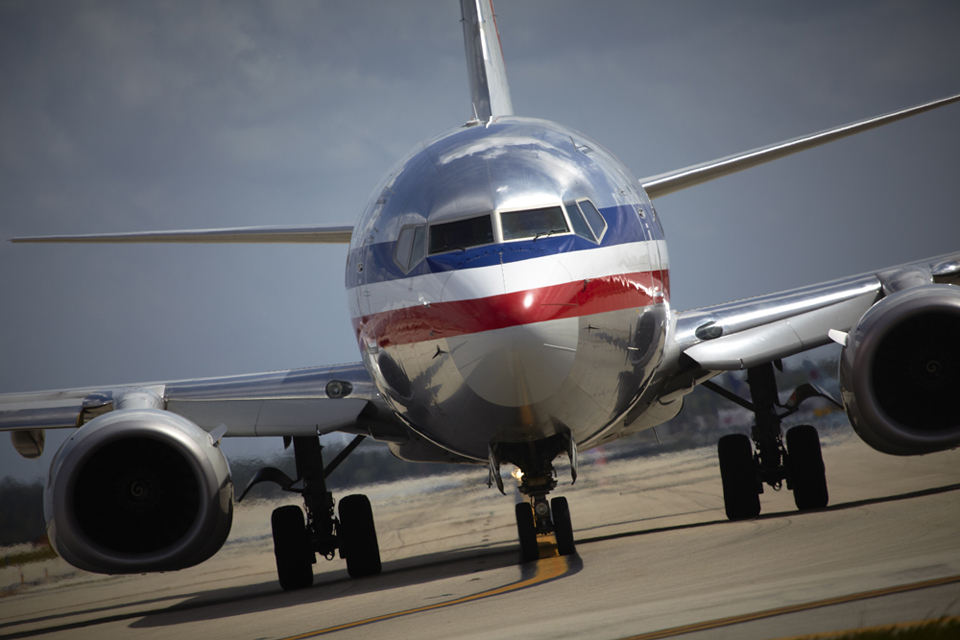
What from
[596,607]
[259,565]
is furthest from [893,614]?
[259,565]

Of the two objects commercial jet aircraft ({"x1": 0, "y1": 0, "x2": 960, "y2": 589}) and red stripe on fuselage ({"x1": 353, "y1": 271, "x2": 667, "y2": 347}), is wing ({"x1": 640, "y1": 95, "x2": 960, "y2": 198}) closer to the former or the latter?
commercial jet aircraft ({"x1": 0, "y1": 0, "x2": 960, "y2": 589})

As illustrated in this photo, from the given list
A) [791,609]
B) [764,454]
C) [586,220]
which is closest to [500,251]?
[586,220]

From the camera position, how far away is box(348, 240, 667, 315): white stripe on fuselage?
5.64m

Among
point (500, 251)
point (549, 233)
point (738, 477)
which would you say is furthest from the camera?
point (738, 477)

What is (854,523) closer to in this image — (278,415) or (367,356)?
(367,356)

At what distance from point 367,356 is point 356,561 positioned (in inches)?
157

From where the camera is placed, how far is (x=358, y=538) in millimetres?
10305

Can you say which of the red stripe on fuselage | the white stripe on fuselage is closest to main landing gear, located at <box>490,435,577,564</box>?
the red stripe on fuselage

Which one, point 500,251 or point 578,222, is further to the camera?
point 578,222

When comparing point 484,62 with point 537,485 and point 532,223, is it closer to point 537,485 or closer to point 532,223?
point 532,223

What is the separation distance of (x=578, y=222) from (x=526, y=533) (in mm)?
3236

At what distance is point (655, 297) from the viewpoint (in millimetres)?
6758

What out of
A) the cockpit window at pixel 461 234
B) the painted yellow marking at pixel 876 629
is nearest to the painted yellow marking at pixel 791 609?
the painted yellow marking at pixel 876 629

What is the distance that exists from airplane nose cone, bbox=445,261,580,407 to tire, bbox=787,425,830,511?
18.0ft
